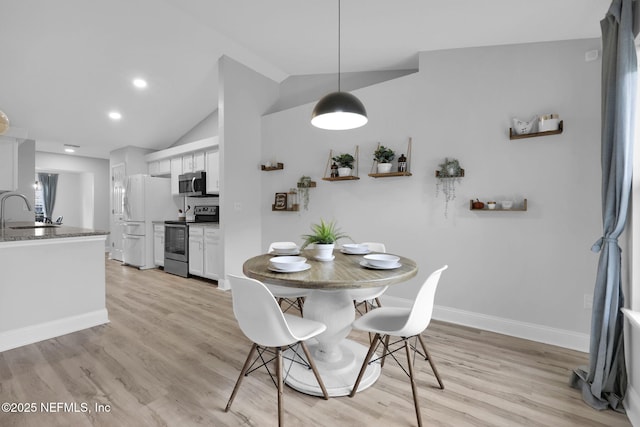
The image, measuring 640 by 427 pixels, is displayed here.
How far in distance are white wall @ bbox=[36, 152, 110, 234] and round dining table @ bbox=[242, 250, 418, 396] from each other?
7.44 meters

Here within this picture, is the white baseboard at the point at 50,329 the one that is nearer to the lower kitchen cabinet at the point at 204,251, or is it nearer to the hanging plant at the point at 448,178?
the lower kitchen cabinet at the point at 204,251

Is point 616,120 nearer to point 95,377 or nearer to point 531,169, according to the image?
point 531,169

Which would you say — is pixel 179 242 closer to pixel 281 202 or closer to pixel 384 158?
pixel 281 202

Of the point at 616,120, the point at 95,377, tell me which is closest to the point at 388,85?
the point at 616,120

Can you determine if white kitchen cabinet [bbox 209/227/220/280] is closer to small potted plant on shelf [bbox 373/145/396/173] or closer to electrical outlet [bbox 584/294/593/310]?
small potted plant on shelf [bbox 373/145/396/173]

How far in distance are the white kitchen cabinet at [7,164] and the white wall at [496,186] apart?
4192 mm

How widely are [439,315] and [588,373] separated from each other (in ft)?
4.19

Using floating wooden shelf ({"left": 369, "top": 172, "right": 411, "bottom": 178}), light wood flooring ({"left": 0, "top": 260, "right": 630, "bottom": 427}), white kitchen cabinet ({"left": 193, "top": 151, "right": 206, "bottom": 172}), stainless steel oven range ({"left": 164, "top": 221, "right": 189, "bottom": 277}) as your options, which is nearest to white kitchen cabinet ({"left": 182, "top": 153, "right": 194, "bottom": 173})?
white kitchen cabinet ({"left": 193, "top": 151, "right": 206, "bottom": 172})

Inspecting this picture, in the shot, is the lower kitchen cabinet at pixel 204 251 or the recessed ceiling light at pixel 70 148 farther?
the recessed ceiling light at pixel 70 148

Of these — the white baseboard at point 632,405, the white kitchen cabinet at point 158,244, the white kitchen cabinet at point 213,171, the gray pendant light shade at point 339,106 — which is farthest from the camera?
the white kitchen cabinet at point 158,244

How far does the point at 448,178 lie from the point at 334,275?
1897 millimetres

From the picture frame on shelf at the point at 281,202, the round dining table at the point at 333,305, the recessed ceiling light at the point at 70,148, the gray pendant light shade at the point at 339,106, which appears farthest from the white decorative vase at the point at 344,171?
the recessed ceiling light at the point at 70,148

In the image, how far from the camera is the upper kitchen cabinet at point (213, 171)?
4750 millimetres

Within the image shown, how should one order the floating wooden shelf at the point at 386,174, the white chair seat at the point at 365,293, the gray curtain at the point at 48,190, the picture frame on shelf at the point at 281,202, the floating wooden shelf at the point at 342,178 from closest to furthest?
the white chair seat at the point at 365,293, the floating wooden shelf at the point at 386,174, the floating wooden shelf at the point at 342,178, the picture frame on shelf at the point at 281,202, the gray curtain at the point at 48,190
